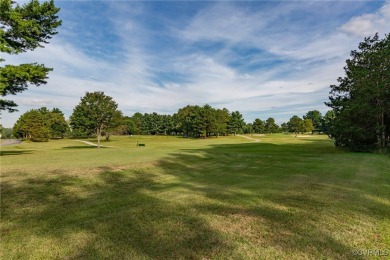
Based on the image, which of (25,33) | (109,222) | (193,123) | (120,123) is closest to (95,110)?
(120,123)

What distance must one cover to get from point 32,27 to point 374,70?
140 feet

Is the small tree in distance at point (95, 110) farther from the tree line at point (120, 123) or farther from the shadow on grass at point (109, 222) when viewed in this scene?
the shadow on grass at point (109, 222)

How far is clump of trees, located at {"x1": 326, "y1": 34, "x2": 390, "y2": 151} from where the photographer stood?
33.0 metres

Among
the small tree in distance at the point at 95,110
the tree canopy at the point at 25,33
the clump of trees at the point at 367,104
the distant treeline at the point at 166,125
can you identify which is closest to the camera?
the tree canopy at the point at 25,33

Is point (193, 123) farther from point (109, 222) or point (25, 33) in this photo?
point (109, 222)

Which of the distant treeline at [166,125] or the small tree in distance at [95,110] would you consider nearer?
the small tree in distance at [95,110]

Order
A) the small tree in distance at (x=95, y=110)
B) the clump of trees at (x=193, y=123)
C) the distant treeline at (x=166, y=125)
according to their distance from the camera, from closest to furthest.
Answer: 1. the small tree in distance at (x=95, y=110)
2. the distant treeline at (x=166, y=125)
3. the clump of trees at (x=193, y=123)

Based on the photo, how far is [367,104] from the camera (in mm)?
32438

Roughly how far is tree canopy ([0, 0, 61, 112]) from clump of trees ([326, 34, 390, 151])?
3794 cm

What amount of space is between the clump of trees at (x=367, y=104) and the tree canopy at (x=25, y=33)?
124ft

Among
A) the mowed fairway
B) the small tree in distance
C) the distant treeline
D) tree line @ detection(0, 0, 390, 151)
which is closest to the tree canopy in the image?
tree line @ detection(0, 0, 390, 151)

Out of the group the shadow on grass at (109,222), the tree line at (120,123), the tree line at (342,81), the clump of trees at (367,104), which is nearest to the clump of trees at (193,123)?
the tree line at (120,123)

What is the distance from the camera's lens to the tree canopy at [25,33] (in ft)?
67.3

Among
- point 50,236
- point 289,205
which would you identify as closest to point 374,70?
point 289,205
